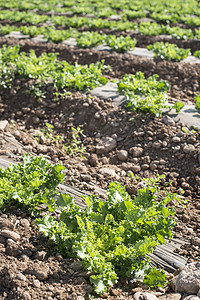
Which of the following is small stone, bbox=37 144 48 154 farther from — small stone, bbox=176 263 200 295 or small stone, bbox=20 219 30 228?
small stone, bbox=176 263 200 295

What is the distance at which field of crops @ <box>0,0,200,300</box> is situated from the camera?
3033 millimetres

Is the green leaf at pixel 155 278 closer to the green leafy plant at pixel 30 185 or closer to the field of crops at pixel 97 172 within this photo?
the field of crops at pixel 97 172

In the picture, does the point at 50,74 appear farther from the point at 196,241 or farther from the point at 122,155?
the point at 196,241

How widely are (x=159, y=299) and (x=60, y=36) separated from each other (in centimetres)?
893

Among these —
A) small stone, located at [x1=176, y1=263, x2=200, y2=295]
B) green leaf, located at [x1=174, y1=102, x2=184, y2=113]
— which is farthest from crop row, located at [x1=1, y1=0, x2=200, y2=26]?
small stone, located at [x1=176, y1=263, x2=200, y2=295]

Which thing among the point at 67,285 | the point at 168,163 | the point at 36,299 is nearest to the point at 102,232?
the point at 67,285

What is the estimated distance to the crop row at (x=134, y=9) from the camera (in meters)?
13.4

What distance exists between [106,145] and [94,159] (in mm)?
395

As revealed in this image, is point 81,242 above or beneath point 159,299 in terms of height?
above

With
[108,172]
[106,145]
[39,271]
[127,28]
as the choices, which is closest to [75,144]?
[106,145]

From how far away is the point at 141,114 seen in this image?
559cm

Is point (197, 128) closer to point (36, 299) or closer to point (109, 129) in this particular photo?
point (109, 129)

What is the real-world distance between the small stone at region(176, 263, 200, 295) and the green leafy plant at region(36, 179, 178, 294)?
0.54 feet

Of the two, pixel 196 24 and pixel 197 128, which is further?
pixel 196 24
